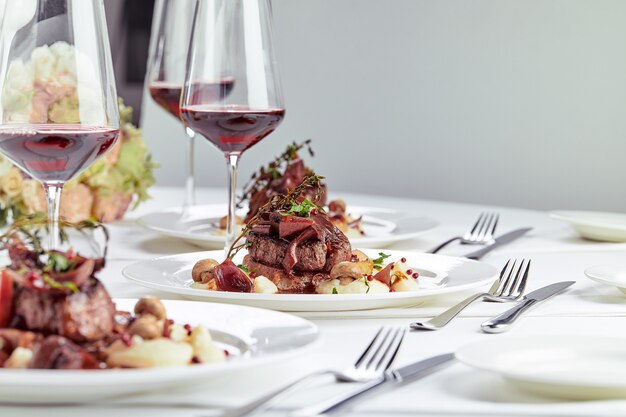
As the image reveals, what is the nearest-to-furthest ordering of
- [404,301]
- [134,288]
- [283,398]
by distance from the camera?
[283,398] < [404,301] < [134,288]

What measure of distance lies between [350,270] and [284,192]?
0.72 m

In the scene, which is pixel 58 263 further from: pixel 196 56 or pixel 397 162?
pixel 397 162

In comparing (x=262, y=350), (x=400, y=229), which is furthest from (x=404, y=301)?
(x=400, y=229)

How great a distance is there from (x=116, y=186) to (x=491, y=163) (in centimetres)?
206

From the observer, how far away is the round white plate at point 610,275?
148 centimetres

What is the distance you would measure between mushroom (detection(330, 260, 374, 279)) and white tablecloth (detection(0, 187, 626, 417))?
7cm

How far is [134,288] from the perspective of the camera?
1610 millimetres

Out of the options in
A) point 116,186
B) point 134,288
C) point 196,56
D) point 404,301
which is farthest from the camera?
point 116,186

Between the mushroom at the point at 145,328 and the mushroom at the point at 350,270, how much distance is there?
453 millimetres

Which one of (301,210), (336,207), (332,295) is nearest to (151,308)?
(332,295)

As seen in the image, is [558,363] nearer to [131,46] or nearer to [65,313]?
[65,313]

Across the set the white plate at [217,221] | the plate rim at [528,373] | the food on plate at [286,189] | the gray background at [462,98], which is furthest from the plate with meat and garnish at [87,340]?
the gray background at [462,98]

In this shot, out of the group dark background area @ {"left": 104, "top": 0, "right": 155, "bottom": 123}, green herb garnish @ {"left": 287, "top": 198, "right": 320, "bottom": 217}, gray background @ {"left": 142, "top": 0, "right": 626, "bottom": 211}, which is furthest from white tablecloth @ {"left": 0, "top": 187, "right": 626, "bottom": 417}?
dark background area @ {"left": 104, "top": 0, "right": 155, "bottom": 123}

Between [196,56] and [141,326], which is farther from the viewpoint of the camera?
[196,56]
